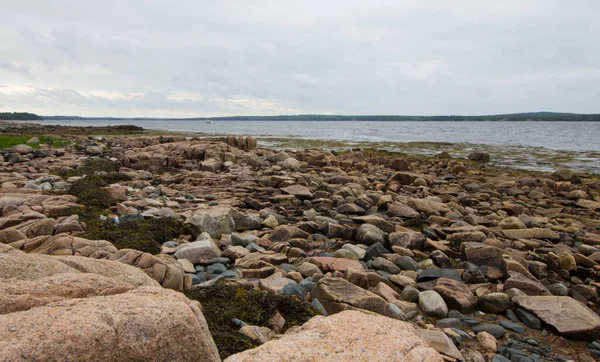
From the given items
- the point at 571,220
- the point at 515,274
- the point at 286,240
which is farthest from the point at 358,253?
the point at 571,220

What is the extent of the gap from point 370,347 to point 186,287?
9.32ft

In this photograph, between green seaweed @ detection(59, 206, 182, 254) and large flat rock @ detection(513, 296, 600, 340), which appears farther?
green seaweed @ detection(59, 206, 182, 254)

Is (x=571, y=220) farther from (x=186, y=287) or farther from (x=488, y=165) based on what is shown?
(x=488, y=165)

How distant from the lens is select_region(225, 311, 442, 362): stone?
2205mm

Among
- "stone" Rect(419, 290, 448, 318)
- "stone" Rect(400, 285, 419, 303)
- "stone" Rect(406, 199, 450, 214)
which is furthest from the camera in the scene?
"stone" Rect(406, 199, 450, 214)

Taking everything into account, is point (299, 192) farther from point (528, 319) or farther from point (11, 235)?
point (528, 319)

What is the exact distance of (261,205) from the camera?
1005cm

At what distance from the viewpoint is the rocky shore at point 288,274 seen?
2248 mm

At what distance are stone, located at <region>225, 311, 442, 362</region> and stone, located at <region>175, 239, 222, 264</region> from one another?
3441mm

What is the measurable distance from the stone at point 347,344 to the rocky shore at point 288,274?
0.01m

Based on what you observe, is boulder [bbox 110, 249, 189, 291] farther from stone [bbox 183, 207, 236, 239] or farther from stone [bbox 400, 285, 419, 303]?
stone [bbox 400, 285, 419, 303]

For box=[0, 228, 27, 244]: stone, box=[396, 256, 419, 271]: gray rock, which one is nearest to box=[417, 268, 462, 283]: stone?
box=[396, 256, 419, 271]: gray rock

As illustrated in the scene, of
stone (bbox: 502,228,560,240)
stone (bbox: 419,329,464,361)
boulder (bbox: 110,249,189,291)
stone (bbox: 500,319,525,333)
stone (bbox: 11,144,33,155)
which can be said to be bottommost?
stone (bbox: 502,228,560,240)

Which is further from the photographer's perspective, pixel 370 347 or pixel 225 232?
pixel 225 232
